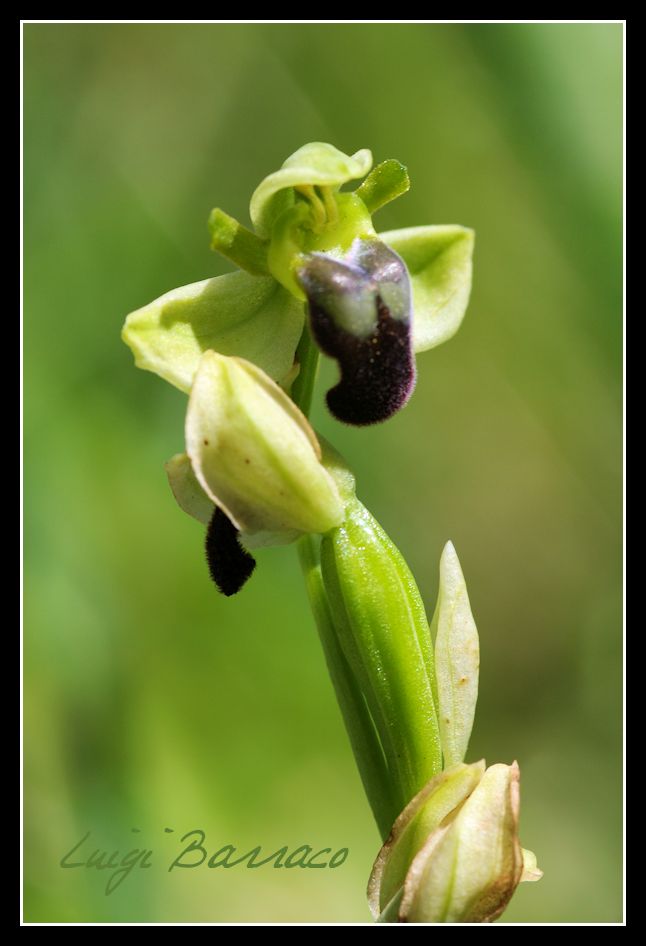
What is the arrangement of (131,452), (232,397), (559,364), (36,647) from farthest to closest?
(559,364) → (131,452) → (36,647) → (232,397)

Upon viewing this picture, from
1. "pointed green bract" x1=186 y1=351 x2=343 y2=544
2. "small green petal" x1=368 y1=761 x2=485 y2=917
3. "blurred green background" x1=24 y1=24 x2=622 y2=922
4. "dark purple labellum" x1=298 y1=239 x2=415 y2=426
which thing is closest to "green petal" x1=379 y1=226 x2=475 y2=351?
"dark purple labellum" x1=298 y1=239 x2=415 y2=426

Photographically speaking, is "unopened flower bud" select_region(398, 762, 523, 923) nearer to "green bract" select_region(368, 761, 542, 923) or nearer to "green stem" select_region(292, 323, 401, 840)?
"green bract" select_region(368, 761, 542, 923)

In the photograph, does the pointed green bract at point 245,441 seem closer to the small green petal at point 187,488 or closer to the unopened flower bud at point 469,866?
the small green petal at point 187,488

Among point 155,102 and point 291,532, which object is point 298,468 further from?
point 155,102

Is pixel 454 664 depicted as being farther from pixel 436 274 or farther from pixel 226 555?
pixel 436 274

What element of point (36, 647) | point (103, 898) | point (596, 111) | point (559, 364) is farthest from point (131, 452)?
point (596, 111)

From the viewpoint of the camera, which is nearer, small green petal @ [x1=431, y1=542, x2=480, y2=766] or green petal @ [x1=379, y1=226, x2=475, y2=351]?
small green petal @ [x1=431, y1=542, x2=480, y2=766]
